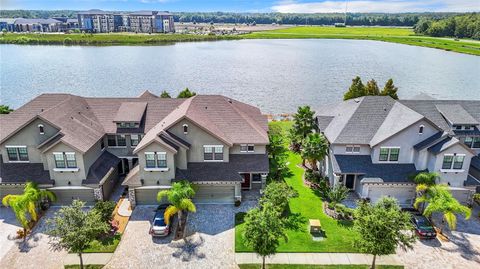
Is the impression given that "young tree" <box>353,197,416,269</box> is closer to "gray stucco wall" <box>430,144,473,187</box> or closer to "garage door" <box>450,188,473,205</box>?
"gray stucco wall" <box>430,144,473,187</box>

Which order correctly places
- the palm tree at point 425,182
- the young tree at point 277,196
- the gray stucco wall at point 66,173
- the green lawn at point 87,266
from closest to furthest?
the green lawn at point 87,266
the young tree at point 277,196
the palm tree at point 425,182
the gray stucco wall at point 66,173

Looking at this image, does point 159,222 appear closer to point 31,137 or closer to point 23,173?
point 23,173

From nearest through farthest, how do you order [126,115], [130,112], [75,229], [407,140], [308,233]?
1. [75,229]
2. [308,233]
3. [407,140]
4. [126,115]
5. [130,112]

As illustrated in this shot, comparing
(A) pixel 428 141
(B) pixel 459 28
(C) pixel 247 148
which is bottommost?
(C) pixel 247 148

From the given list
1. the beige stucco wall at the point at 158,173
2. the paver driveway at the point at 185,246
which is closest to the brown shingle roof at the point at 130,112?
the beige stucco wall at the point at 158,173

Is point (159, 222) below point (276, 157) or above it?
below

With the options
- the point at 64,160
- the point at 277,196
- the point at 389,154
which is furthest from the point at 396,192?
the point at 64,160

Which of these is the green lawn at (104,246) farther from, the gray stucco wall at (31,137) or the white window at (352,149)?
the white window at (352,149)
